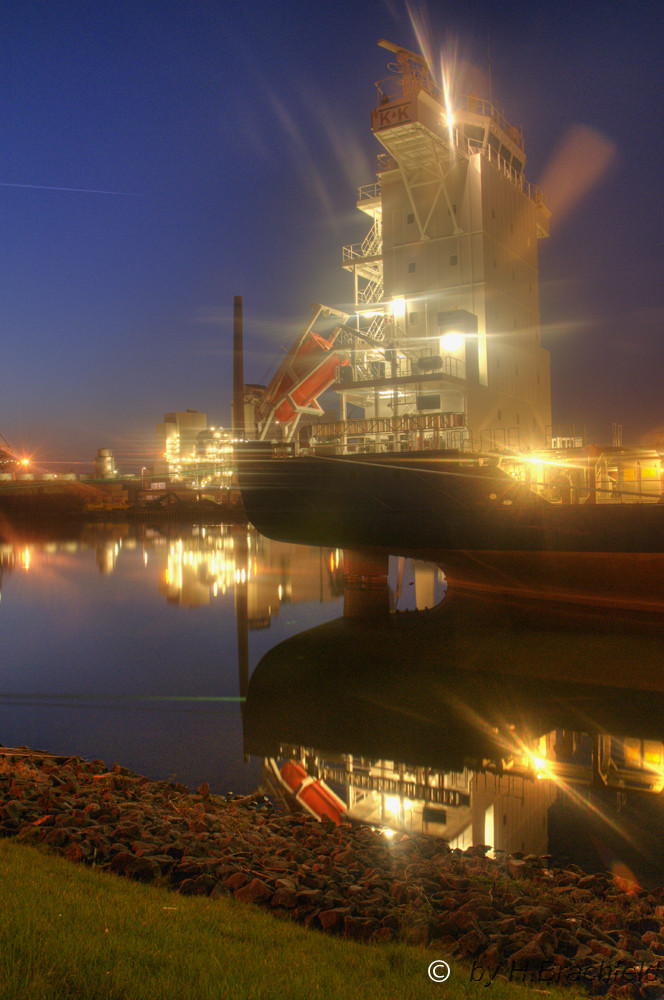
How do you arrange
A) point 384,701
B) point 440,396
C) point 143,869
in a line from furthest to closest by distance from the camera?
point 440,396
point 384,701
point 143,869

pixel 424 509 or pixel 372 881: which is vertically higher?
pixel 424 509

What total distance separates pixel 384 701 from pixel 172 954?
755cm

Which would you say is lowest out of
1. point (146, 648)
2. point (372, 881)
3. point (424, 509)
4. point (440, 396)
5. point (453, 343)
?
point (146, 648)

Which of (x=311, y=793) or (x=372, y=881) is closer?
(x=372, y=881)

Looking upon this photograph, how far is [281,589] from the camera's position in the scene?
22812 mm

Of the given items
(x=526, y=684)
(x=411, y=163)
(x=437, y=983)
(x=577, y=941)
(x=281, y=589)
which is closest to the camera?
(x=437, y=983)

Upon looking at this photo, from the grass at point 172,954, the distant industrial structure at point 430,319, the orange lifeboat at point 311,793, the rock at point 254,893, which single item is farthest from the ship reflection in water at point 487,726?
the distant industrial structure at point 430,319

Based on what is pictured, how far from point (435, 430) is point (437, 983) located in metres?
13.8

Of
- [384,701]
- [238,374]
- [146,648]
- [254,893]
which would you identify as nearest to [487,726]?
[384,701]

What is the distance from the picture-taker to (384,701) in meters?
10.2

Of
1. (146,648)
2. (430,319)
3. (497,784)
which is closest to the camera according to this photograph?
(497,784)

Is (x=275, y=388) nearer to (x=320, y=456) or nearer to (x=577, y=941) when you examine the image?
(x=320, y=456)

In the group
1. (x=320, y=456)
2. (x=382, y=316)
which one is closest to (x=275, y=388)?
(x=382, y=316)

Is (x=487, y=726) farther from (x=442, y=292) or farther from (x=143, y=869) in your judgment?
(x=442, y=292)
